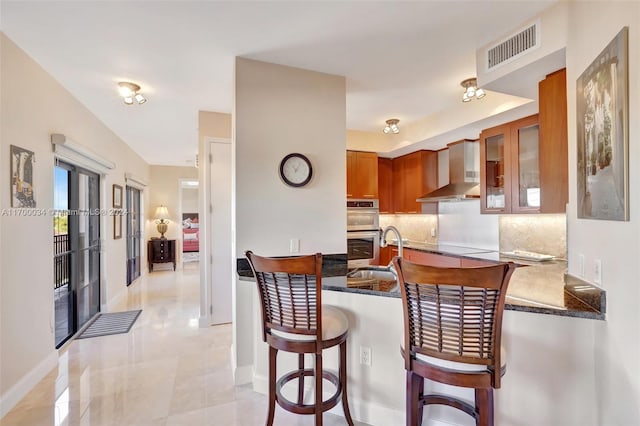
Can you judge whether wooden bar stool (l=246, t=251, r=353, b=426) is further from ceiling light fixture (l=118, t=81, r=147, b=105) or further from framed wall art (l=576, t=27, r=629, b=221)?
ceiling light fixture (l=118, t=81, r=147, b=105)

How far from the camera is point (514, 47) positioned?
210 cm

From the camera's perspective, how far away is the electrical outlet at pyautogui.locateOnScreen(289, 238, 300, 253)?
8.86ft

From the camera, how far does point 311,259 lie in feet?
5.11

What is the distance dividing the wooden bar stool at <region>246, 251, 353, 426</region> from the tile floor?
557mm

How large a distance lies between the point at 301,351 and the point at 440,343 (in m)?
0.71

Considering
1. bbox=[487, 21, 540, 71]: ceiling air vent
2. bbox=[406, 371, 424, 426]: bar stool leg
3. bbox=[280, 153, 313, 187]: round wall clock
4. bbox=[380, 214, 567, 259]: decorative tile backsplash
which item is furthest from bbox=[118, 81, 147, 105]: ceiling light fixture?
bbox=[380, 214, 567, 259]: decorative tile backsplash

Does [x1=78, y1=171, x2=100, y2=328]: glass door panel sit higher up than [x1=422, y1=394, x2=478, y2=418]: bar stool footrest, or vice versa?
[x1=78, y1=171, x2=100, y2=328]: glass door panel

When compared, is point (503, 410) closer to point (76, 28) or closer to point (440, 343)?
point (440, 343)

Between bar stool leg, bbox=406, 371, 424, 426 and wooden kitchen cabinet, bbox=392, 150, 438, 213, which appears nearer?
bar stool leg, bbox=406, 371, 424, 426

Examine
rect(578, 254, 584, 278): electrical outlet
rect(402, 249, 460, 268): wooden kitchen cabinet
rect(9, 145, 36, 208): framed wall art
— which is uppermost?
rect(9, 145, 36, 208): framed wall art

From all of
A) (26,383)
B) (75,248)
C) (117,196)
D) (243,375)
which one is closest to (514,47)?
(243,375)

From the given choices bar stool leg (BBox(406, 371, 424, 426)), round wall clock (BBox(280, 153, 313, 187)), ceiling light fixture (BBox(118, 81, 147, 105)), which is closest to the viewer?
bar stool leg (BBox(406, 371, 424, 426))

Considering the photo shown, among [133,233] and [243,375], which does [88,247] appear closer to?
[133,233]

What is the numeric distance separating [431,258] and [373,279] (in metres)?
2.11
